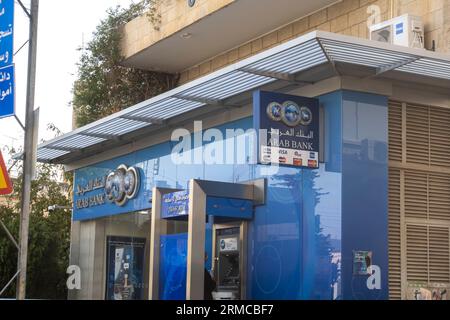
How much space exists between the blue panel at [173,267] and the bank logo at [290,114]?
2.77 meters

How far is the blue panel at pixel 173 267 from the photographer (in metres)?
13.2

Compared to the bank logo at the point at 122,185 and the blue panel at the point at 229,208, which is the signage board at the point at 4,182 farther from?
the bank logo at the point at 122,185

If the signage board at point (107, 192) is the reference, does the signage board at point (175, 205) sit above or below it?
below

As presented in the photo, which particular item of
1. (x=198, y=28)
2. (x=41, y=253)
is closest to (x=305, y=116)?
(x=198, y=28)

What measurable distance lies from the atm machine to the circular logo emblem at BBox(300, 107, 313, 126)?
7.90 ft

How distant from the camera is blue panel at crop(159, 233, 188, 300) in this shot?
13.2m

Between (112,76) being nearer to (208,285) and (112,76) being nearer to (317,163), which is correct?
(208,285)

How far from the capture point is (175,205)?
43.9 ft

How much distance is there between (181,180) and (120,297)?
148 inches

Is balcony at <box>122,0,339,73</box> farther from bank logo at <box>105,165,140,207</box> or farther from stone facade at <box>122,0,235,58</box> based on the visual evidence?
bank logo at <box>105,165,140,207</box>

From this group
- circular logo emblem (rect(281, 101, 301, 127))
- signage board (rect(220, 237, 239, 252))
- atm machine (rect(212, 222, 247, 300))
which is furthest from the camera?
signage board (rect(220, 237, 239, 252))

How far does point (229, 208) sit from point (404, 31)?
4.00 metres

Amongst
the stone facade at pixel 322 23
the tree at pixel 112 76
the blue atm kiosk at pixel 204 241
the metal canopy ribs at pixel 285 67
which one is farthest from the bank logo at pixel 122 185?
the blue atm kiosk at pixel 204 241

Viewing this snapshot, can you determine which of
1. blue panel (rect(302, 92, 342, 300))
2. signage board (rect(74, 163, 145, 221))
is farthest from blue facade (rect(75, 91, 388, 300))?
signage board (rect(74, 163, 145, 221))
